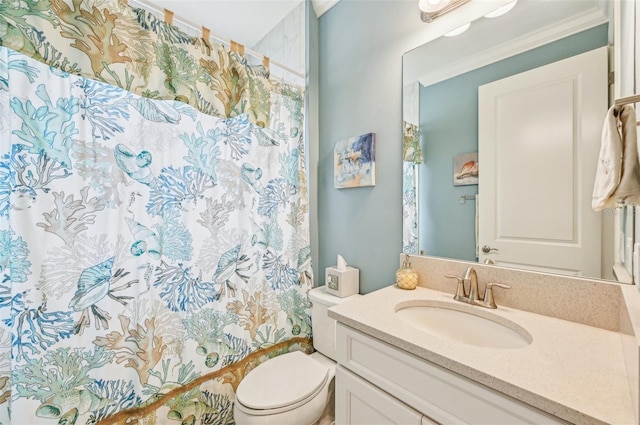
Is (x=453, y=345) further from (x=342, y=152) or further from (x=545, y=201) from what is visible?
(x=342, y=152)

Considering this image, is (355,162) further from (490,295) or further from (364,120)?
(490,295)

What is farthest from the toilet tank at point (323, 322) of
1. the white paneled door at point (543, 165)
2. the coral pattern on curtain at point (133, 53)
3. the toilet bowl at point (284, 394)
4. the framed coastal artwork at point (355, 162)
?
the coral pattern on curtain at point (133, 53)

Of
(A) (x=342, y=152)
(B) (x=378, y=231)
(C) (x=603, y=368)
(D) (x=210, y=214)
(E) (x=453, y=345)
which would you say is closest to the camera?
(C) (x=603, y=368)

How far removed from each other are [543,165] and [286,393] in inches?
54.0

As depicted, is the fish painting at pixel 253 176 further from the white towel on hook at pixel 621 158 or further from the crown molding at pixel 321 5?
the white towel on hook at pixel 621 158

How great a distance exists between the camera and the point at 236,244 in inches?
55.9

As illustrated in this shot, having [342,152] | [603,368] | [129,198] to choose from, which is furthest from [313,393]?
[342,152]

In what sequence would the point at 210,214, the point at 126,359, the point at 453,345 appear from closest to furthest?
the point at 453,345 → the point at 126,359 → the point at 210,214

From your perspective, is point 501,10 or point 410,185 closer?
point 501,10

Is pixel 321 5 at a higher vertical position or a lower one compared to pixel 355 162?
higher

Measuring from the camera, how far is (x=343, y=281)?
1.50m

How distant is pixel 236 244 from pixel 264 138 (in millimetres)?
655

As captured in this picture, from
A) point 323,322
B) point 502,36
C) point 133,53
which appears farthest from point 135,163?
point 502,36

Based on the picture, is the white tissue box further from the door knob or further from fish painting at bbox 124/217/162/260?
fish painting at bbox 124/217/162/260
